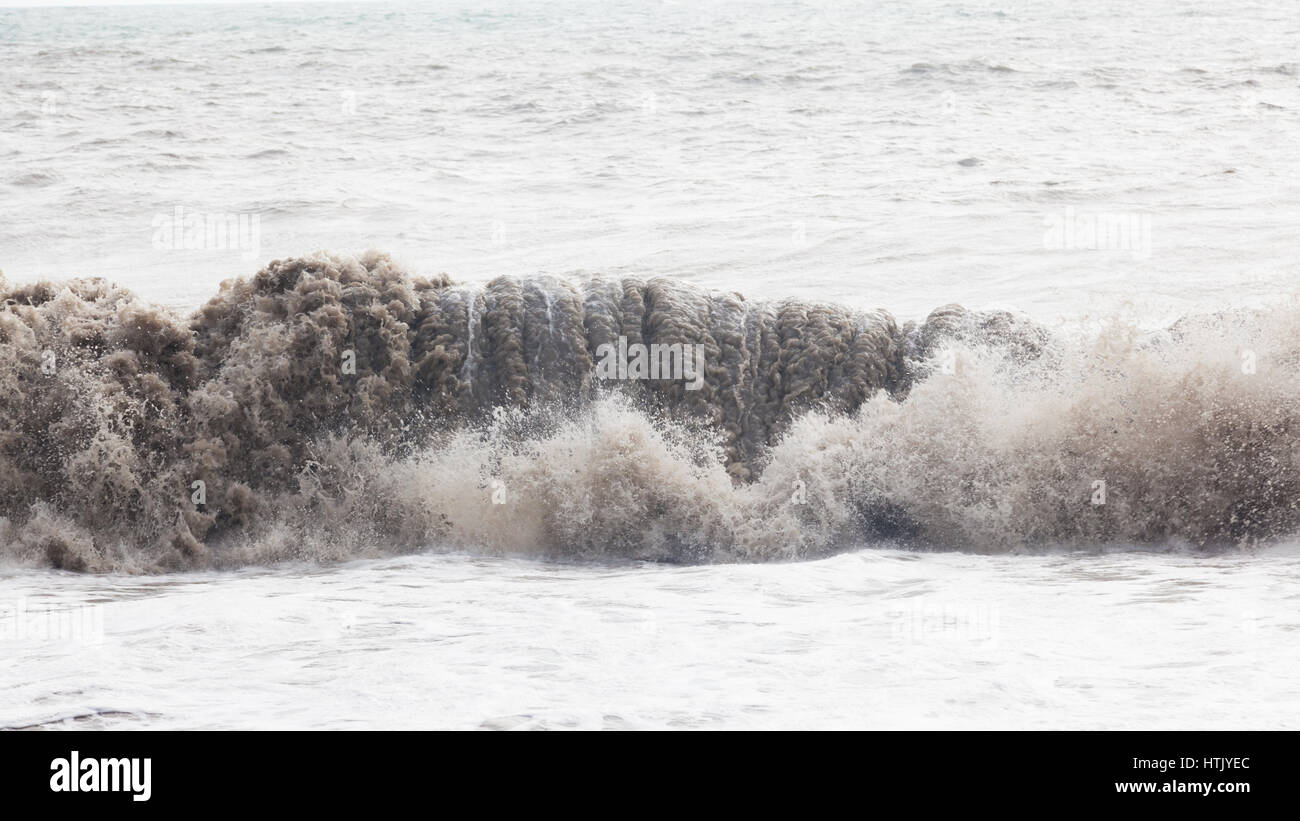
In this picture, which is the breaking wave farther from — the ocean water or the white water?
the white water

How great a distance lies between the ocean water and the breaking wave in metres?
0.03

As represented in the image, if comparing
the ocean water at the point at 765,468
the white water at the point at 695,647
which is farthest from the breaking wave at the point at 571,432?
the white water at the point at 695,647

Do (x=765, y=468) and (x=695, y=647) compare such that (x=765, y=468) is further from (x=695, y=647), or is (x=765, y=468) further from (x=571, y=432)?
(x=695, y=647)

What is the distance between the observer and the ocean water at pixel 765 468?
4531mm

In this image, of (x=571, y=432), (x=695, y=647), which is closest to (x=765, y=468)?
(x=571, y=432)

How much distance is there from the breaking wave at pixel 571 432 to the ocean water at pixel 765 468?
0.03 metres

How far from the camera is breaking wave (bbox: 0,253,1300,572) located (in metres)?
7.09

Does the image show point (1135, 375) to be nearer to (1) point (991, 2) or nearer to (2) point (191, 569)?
(2) point (191, 569)

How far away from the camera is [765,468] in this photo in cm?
778

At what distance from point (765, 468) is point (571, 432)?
120cm

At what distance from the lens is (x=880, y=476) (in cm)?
745

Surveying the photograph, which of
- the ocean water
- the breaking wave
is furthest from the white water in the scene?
the breaking wave
